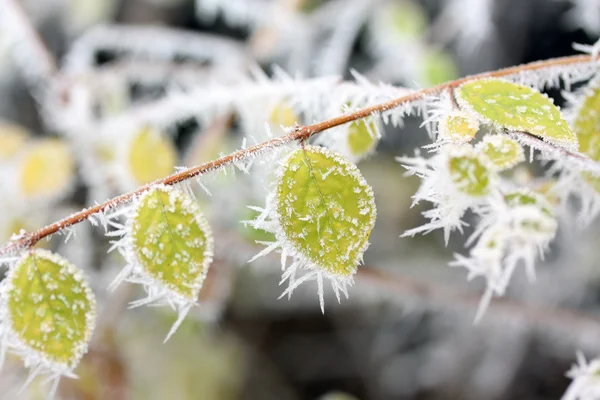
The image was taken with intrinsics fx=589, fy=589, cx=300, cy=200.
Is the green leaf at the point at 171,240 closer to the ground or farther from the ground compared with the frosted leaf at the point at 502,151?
closer to the ground

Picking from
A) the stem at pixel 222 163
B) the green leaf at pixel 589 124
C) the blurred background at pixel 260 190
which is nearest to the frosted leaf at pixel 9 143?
the blurred background at pixel 260 190

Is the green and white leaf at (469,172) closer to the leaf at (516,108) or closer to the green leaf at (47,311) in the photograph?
the leaf at (516,108)

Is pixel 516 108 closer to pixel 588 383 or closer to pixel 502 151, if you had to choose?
pixel 502 151

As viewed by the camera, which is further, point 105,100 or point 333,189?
point 105,100

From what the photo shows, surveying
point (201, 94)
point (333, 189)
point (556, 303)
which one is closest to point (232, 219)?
point (201, 94)

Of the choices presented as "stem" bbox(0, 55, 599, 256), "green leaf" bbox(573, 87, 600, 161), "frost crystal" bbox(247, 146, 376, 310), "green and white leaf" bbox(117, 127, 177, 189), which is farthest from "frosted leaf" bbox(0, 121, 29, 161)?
"green leaf" bbox(573, 87, 600, 161)

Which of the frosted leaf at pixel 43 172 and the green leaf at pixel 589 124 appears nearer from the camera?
the green leaf at pixel 589 124

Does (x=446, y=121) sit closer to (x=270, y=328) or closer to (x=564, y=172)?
(x=564, y=172)
